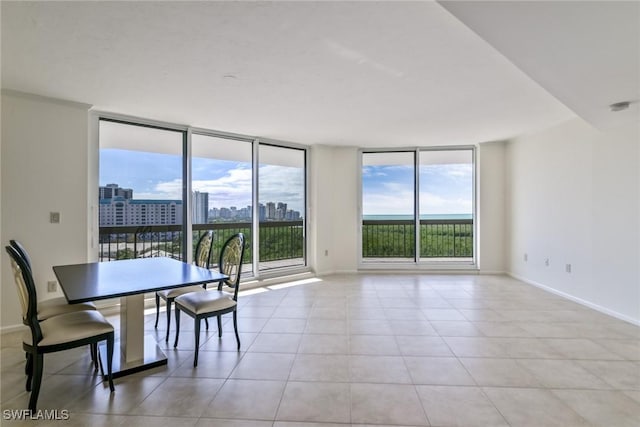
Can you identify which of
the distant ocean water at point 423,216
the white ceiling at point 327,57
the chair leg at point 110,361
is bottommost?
the chair leg at point 110,361

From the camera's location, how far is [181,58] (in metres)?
2.40

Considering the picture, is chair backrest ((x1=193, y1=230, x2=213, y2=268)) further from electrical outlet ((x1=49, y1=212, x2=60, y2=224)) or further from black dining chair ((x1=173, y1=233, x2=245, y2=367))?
electrical outlet ((x1=49, y1=212, x2=60, y2=224))

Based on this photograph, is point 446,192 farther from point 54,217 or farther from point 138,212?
point 54,217

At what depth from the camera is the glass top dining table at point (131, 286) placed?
2.09m

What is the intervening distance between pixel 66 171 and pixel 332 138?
3.71 m

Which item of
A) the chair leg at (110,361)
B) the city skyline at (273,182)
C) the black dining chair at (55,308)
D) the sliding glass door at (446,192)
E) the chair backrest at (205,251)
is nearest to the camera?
the chair leg at (110,361)

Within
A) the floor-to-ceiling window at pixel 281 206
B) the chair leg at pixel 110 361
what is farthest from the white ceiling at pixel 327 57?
the chair leg at pixel 110 361

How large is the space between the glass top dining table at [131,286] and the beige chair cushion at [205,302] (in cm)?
25

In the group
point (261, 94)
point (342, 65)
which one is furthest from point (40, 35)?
point (342, 65)

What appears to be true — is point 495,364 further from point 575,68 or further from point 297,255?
point 297,255

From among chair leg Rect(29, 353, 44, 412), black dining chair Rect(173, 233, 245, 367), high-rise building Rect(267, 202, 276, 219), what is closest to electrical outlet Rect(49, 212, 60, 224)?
black dining chair Rect(173, 233, 245, 367)

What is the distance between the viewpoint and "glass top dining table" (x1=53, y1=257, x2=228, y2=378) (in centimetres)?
209

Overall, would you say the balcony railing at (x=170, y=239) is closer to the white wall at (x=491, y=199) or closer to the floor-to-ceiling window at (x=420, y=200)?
the floor-to-ceiling window at (x=420, y=200)

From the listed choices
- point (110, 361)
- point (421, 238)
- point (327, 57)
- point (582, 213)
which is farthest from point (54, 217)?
point (582, 213)
